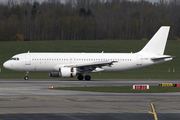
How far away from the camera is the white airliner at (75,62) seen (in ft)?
158

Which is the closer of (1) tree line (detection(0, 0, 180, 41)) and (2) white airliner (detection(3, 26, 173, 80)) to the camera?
(2) white airliner (detection(3, 26, 173, 80))

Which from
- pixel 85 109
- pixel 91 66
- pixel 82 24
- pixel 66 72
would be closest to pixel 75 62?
pixel 91 66

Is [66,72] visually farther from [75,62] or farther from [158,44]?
[158,44]

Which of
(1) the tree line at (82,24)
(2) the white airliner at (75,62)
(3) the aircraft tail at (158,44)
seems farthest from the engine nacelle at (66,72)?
(1) the tree line at (82,24)

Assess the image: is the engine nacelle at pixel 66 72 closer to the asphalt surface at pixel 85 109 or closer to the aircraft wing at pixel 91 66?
the aircraft wing at pixel 91 66

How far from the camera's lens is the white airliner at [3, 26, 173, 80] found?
48.2 metres

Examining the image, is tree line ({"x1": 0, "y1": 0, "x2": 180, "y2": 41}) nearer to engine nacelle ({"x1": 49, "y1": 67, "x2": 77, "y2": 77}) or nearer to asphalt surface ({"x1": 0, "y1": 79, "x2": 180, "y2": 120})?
engine nacelle ({"x1": 49, "y1": 67, "x2": 77, "y2": 77})

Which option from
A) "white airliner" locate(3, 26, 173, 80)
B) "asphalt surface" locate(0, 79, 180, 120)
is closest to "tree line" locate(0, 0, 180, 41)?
"white airliner" locate(3, 26, 173, 80)

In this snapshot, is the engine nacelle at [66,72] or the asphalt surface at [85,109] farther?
the engine nacelle at [66,72]

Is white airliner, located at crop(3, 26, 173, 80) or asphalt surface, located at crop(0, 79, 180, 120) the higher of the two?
white airliner, located at crop(3, 26, 173, 80)

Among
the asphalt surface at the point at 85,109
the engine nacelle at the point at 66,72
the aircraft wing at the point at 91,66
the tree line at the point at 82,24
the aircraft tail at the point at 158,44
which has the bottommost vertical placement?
the asphalt surface at the point at 85,109

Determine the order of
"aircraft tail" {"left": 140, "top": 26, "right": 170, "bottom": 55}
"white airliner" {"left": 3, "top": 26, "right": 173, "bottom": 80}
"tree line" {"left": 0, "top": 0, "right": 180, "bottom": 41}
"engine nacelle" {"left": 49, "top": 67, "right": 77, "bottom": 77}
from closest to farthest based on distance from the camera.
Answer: "engine nacelle" {"left": 49, "top": 67, "right": 77, "bottom": 77}
"white airliner" {"left": 3, "top": 26, "right": 173, "bottom": 80}
"aircraft tail" {"left": 140, "top": 26, "right": 170, "bottom": 55}
"tree line" {"left": 0, "top": 0, "right": 180, "bottom": 41}

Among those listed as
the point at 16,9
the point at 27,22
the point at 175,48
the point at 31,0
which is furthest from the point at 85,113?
the point at 31,0

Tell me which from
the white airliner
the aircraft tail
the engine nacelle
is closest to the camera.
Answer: the engine nacelle
